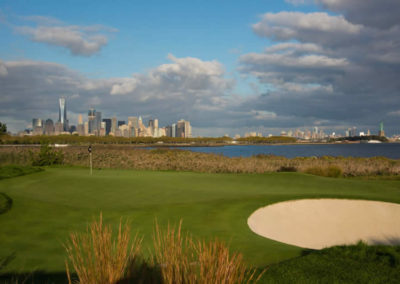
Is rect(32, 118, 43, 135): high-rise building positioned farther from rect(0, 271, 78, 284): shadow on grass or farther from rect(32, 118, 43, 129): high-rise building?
rect(0, 271, 78, 284): shadow on grass

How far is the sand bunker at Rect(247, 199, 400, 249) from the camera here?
8727 mm

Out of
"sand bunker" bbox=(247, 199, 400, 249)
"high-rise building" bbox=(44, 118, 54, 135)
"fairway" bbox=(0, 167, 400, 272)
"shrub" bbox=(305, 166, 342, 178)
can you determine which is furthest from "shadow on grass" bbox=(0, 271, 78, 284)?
"high-rise building" bbox=(44, 118, 54, 135)

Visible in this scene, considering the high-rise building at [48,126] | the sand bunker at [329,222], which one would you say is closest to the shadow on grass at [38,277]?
the sand bunker at [329,222]

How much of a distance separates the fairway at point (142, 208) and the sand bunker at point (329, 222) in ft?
0.95

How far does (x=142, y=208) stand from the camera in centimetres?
812

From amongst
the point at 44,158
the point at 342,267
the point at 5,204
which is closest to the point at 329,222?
the point at 342,267

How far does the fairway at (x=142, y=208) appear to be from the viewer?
5.68m

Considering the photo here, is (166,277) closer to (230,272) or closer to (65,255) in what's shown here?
(230,272)

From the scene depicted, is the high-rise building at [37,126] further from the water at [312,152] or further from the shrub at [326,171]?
the shrub at [326,171]

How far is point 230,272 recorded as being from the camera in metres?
2.51

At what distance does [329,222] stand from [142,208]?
17.0 ft

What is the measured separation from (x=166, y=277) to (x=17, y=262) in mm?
3379

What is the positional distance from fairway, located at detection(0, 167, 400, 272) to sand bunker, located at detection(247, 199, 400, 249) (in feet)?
0.95

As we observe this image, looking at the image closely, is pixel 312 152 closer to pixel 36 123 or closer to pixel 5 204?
pixel 5 204
